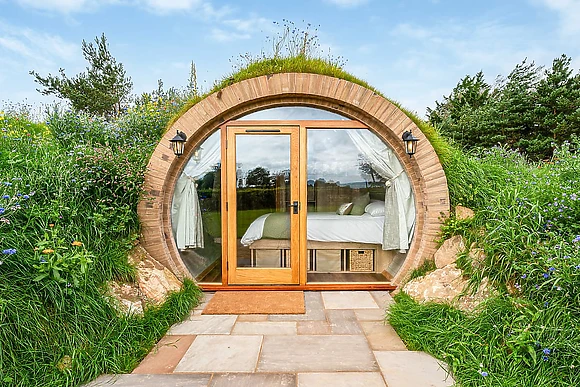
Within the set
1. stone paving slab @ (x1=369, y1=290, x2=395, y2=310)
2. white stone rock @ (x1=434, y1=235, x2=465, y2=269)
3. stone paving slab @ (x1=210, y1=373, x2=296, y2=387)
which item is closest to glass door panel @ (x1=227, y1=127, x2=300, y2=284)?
stone paving slab @ (x1=369, y1=290, x2=395, y2=310)

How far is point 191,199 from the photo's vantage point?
4246 millimetres

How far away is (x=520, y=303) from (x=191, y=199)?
12.0ft

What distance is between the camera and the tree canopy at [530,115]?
35.3ft

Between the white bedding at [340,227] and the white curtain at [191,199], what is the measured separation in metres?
0.74

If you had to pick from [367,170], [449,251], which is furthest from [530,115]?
[449,251]

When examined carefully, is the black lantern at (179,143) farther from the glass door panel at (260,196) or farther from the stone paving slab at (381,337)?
the stone paving slab at (381,337)

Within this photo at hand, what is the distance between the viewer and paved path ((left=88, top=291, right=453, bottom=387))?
2242mm

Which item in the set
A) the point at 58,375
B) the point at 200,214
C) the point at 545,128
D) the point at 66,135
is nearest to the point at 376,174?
the point at 200,214

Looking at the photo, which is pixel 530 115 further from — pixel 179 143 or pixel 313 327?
pixel 179 143

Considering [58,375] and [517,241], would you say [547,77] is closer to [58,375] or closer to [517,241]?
[517,241]

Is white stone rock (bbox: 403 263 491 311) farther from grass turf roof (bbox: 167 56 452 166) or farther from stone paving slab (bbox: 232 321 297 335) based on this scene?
grass turf roof (bbox: 167 56 452 166)

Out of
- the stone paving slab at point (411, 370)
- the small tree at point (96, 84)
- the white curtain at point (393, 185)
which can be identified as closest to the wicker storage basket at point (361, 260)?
the white curtain at point (393, 185)

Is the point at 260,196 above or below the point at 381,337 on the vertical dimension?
above

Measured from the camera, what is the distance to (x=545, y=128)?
1129 cm
